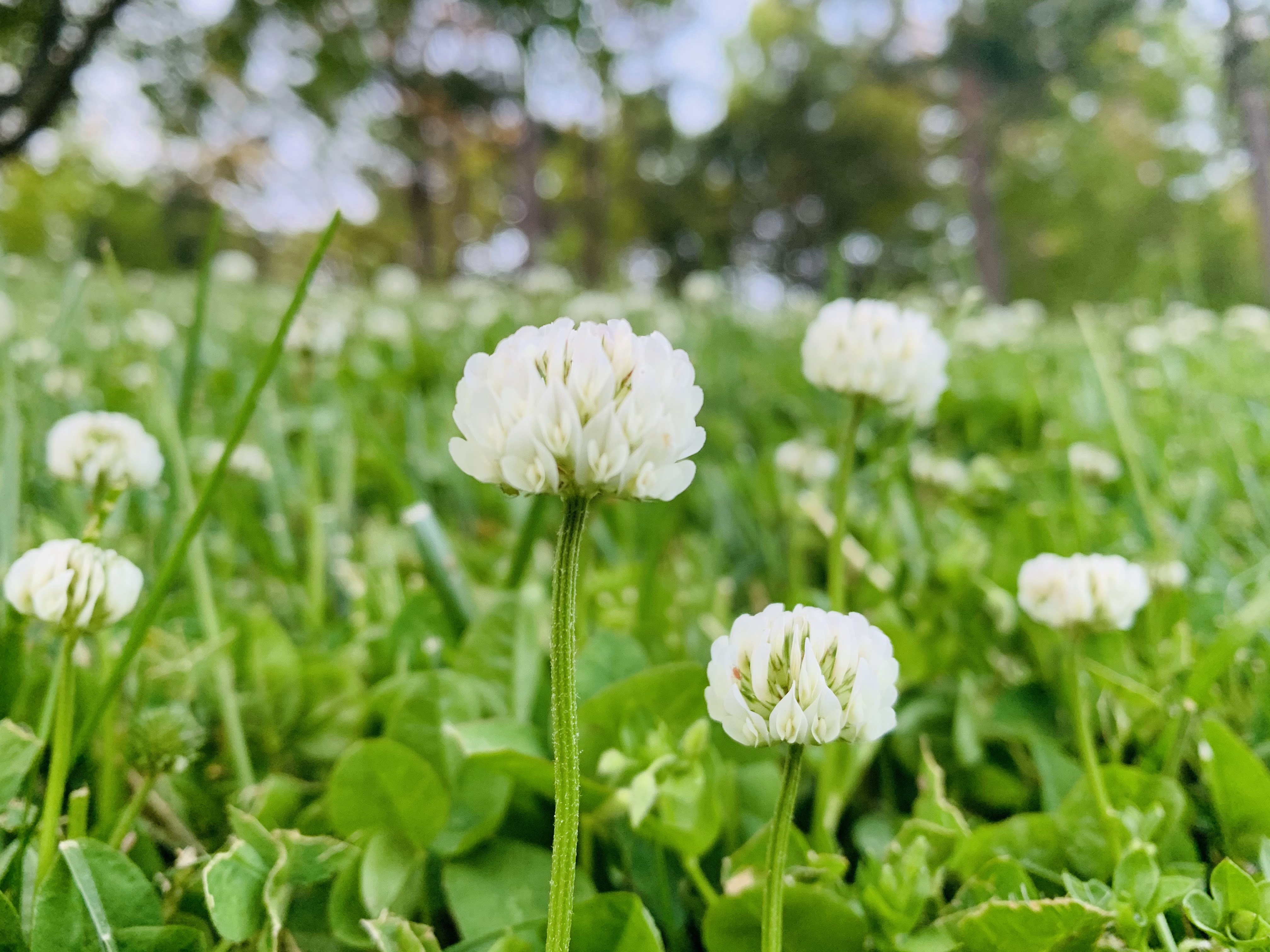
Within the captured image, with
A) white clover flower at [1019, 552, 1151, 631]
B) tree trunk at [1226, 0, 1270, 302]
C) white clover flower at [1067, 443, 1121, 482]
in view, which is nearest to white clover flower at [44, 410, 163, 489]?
white clover flower at [1019, 552, 1151, 631]

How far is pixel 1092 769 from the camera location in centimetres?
51

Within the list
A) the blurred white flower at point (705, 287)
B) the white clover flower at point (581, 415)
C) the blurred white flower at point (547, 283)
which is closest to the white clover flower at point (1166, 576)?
the white clover flower at point (581, 415)

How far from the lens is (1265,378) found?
1889 millimetres

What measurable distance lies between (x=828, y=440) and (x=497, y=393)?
1.27 m

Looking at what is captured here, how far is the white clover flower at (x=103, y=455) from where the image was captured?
660mm

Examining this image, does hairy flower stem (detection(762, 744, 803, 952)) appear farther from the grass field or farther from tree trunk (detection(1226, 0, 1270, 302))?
tree trunk (detection(1226, 0, 1270, 302))

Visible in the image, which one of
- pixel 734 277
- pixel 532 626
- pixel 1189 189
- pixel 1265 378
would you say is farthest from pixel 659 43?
pixel 532 626

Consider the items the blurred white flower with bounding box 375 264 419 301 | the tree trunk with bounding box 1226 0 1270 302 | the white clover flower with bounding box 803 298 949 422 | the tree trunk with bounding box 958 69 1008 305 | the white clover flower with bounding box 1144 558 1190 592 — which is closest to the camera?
the white clover flower with bounding box 803 298 949 422

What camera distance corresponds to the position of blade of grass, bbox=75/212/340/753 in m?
0.48

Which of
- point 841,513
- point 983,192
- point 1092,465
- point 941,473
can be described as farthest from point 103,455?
point 983,192

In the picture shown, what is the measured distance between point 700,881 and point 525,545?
0.35m

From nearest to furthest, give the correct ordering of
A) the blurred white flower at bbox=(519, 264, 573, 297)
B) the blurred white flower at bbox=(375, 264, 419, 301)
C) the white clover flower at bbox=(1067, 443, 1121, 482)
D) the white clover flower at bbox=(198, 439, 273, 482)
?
the white clover flower at bbox=(198, 439, 273, 482) < the white clover flower at bbox=(1067, 443, 1121, 482) < the blurred white flower at bbox=(519, 264, 573, 297) < the blurred white flower at bbox=(375, 264, 419, 301)

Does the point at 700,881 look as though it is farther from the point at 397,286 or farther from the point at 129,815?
the point at 397,286

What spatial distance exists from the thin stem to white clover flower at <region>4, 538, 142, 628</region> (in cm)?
33
